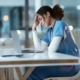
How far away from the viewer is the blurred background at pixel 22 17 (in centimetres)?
390

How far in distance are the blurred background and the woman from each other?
124cm

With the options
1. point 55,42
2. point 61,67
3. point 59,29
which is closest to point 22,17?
point 59,29

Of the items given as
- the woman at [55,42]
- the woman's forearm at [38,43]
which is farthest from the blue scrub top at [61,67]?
the woman's forearm at [38,43]

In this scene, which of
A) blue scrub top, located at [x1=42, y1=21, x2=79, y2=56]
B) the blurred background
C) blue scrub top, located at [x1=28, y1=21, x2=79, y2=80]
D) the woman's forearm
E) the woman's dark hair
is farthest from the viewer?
the blurred background

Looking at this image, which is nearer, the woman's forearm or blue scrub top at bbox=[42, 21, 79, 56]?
blue scrub top at bbox=[42, 21, 79, 56]

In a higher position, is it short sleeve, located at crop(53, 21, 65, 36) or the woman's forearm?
short sleeve, located at crop(53, 21, 65, 36)

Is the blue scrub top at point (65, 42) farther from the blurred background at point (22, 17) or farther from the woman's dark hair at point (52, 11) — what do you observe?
the blurred background at point (22, 17)

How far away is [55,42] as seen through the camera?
205cm

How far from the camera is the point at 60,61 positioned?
166 centimetres

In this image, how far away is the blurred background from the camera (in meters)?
3.90

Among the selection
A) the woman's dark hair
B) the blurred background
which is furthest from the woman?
the blurred background

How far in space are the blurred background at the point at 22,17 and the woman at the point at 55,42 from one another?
1240mm

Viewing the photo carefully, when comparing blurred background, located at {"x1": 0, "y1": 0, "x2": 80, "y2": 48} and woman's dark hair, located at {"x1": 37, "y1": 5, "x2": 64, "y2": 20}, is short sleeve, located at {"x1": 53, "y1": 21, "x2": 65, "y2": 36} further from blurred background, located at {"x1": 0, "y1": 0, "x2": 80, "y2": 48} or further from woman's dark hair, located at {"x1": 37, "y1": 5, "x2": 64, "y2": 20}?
blurred background, located at {"x1": 0, "y1": 0, "x2": 80, "y2": 48}

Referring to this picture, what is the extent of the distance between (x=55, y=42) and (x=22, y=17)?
1.98 meters
